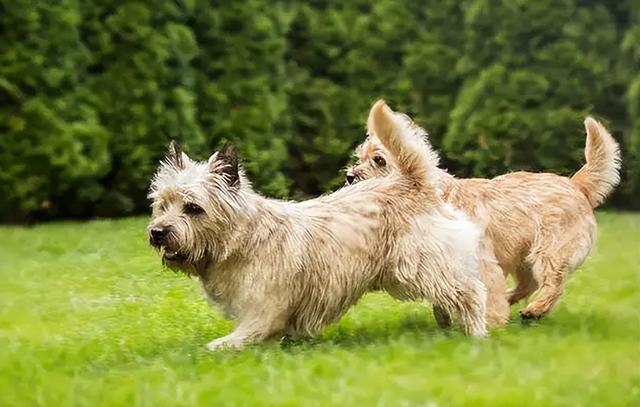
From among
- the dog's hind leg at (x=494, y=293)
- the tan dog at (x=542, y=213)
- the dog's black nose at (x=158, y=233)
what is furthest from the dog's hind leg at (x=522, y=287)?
the dog's black nose at (x=158, y=233)

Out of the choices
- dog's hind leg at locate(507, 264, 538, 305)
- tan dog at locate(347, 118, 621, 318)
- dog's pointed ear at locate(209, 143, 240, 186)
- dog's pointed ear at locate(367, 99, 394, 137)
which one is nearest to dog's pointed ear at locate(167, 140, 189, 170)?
dog's pointed ear at locate(209, 143, 240, 186)

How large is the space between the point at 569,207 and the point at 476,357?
6.43 feet

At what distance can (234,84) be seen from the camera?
1361 centimetres

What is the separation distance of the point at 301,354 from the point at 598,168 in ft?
9.01

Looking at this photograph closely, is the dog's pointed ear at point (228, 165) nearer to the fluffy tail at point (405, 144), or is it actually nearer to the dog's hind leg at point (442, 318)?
the fluffy tail at point (405, 144)

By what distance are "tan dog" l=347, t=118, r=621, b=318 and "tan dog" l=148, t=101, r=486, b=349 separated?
2.18 feet

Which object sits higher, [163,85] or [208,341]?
[163,85]

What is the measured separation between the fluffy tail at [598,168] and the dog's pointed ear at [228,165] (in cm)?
257

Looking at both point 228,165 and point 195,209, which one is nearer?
point 195,209

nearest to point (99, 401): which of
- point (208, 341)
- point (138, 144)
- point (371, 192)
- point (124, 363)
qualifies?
point (124, 363)

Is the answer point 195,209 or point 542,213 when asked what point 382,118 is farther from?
point 542,213

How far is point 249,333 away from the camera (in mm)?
6137

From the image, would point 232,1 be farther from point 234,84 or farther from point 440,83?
point 440,83

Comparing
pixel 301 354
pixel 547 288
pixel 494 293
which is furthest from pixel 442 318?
pixel 301 354
